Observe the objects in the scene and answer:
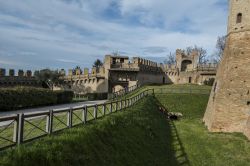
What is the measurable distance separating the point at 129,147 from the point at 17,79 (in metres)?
39.0

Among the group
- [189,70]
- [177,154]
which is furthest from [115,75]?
[177,154]

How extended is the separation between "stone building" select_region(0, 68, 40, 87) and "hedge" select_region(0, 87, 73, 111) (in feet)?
46.9

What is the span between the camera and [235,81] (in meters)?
26.1

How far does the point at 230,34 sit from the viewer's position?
28.0 metres

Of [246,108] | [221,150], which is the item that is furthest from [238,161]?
[246,108]

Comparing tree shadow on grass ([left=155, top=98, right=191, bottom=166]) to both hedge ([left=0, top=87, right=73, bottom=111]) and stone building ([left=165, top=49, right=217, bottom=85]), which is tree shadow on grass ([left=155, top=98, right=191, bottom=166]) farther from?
stone building ([left=165, top=49, right=217, bottom=85])

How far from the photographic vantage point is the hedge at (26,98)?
24.9 m

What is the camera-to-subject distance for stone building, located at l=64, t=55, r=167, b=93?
188 ft

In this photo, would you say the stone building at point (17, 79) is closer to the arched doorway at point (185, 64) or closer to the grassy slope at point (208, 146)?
the grassy slope at point (208, 146)

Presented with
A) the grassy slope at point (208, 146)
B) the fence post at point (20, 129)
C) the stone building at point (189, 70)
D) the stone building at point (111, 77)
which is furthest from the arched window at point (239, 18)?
the stone building at point (189, 70)

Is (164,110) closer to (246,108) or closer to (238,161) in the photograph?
(246,108)

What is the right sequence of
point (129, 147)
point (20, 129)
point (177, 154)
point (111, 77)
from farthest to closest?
1. point (111, 77)
2. point (177, 154)
3. point (129, 147)
4. point (20, 129)

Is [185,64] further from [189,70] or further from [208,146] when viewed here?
[208,146]

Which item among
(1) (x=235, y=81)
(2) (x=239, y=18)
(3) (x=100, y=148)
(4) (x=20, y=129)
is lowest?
(3) (x=100, y=148)
